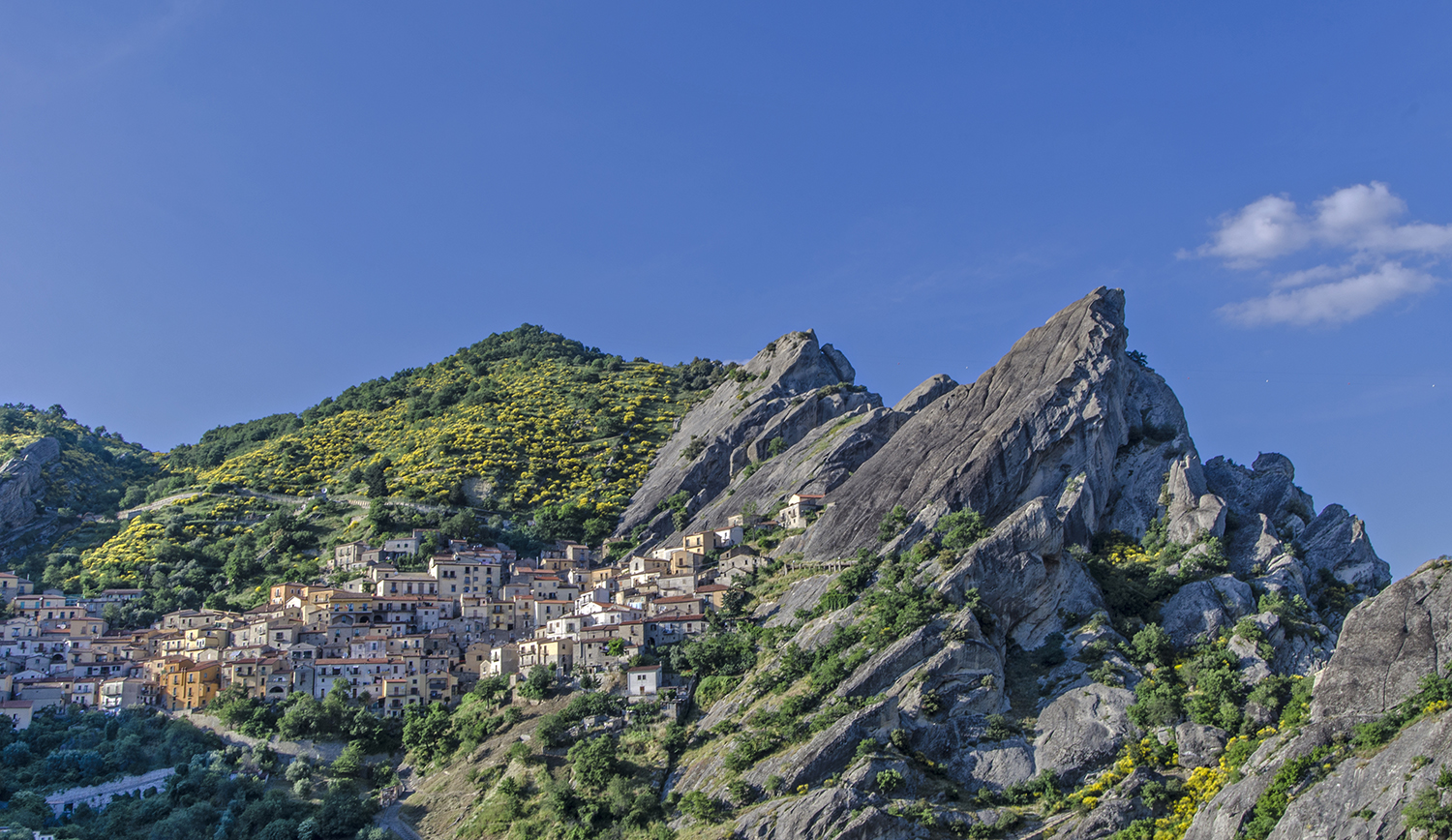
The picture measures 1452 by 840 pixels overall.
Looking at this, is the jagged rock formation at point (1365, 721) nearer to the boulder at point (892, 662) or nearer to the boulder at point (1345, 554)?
the boulder at point (892, 662)

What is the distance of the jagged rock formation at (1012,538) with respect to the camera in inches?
2857

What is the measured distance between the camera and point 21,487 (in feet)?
443

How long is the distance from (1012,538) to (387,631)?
47.4 meters

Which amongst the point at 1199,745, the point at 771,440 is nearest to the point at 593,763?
the point at 1199,745

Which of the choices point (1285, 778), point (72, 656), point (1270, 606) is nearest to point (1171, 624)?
point (1270, 606)

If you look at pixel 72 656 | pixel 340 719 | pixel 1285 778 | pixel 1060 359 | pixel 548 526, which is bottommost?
pixel 1285 778

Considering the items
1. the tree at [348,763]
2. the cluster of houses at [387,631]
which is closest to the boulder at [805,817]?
the cluster of houses at [387,631]

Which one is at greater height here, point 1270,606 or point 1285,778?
point 1270,606

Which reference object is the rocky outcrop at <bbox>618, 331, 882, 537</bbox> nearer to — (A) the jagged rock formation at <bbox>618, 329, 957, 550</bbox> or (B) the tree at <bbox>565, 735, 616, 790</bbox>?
(A) the jagged rock formation at <bbox>618, 329, 957, 550</bbox>

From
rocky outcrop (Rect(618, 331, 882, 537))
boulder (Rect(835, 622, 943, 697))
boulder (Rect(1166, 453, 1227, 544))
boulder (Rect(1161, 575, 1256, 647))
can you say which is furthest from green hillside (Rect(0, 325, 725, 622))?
boulder (Rect(1161, 575, 1256, 647))

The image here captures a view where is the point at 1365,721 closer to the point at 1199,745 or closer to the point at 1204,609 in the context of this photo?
the point at 1199,745

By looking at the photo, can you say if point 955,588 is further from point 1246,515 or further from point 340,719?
point 340,719

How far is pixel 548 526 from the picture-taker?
125000mm

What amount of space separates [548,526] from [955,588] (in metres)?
52.7
